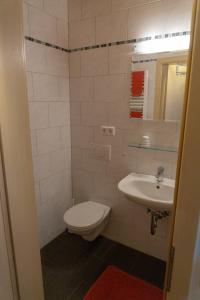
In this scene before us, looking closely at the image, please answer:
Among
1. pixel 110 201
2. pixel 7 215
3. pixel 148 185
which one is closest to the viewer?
pixel 7 215

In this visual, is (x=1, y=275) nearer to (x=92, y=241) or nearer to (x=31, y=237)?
(x=31, y=237)

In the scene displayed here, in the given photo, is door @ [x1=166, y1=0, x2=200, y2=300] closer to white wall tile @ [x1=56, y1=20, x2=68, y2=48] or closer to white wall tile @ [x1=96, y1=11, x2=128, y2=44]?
white wall tile @ [x1=96, y1=11, x2=128, y2=44]

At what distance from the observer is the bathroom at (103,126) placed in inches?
63.0

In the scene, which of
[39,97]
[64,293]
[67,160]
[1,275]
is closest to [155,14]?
[39,97]

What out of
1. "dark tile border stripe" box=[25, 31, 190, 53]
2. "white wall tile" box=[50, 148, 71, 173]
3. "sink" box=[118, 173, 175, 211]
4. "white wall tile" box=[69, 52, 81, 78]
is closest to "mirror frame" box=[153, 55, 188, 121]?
"dark tile border stripe" box=[25, 31, 190, 53]

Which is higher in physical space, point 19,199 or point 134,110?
point 134,110

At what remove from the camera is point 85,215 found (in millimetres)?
1933

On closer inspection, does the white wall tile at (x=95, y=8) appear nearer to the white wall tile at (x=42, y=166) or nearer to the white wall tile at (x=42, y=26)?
the white wall tile at (x=42, y=26)

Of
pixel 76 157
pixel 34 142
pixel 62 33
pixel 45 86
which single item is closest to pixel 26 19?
pixel 62 33

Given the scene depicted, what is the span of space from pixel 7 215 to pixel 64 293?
115cm

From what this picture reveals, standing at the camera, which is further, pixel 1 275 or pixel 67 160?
pixel 67 160

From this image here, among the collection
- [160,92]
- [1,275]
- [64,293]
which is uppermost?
[160,92]

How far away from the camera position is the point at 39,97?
70.3 inches

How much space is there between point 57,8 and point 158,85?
3.88ft
